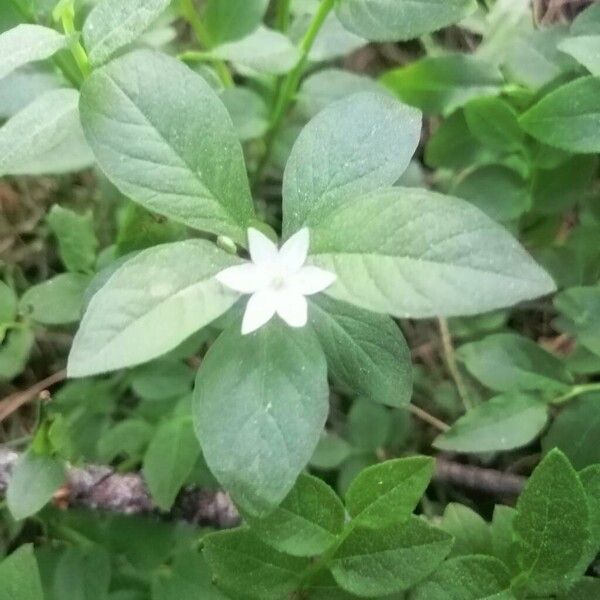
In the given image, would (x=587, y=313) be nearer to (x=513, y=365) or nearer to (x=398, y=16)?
(x=513, y=365)

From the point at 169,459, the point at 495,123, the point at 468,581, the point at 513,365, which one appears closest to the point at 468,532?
the point at 468,581

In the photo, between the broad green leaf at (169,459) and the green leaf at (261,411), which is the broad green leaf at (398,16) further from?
the broad green leaf at (169,459)

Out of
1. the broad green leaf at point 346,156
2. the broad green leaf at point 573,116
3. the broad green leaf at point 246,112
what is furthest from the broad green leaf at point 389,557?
the broad green leaf at point 246,112

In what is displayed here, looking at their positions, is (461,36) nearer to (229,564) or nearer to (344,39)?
(344,39)

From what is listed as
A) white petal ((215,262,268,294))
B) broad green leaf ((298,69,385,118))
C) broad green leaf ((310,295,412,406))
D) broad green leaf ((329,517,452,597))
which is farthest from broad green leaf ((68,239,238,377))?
broad green leaf ((298,69,385,118))

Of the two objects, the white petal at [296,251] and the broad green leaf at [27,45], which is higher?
the broad green leaf at [27,45]
